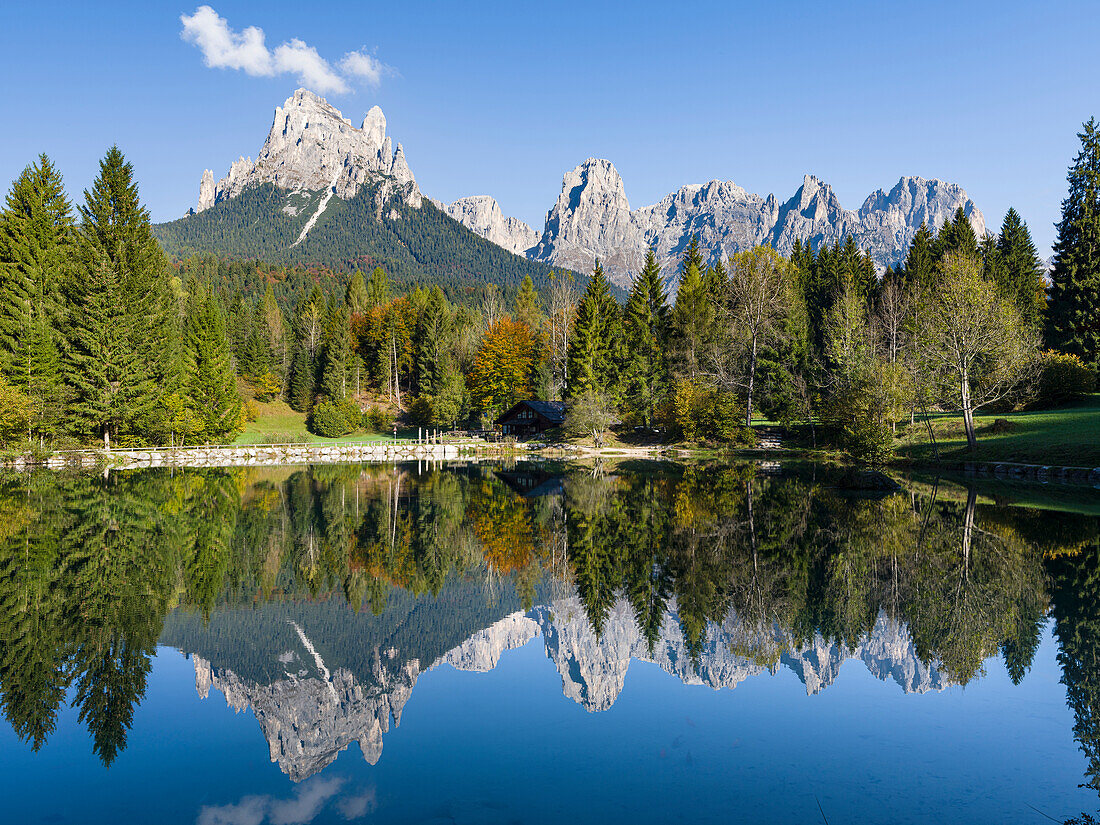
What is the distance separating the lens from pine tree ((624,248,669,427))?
58844mm

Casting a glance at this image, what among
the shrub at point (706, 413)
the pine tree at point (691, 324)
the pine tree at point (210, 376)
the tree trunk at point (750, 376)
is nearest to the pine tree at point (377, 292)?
the pine tree at point (210, 376)

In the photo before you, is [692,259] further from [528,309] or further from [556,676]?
[556,676]

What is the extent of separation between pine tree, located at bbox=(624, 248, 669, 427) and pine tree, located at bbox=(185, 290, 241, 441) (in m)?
35.5

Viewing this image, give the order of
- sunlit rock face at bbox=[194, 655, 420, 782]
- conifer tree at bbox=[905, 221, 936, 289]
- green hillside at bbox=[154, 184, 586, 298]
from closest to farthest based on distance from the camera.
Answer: sunlit rock face at bbox=[194, 655, 420, 782], conifer tree at bbox=[905, 221, 936, 289], green hillside at bbox=[154, 184, 586, 298]

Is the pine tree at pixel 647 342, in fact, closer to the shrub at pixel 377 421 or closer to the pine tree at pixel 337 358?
the shrub at pixel 377 421

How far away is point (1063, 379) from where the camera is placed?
40625mm

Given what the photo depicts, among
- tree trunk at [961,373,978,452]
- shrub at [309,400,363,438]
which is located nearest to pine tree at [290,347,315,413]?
shrub at [309,400,363,438]

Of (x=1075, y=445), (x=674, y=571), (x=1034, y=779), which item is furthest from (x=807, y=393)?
(x=1034, y=779)

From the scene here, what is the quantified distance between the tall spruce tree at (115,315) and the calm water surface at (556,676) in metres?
30.2

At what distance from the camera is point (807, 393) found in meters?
48.5

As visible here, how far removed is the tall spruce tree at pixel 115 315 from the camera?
42.5 m

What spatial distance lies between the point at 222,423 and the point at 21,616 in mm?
49905

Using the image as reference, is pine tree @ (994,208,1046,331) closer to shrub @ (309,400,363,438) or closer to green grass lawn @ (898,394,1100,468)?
green grass lawn @ (898,394,1100,468)

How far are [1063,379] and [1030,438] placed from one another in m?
11.4
